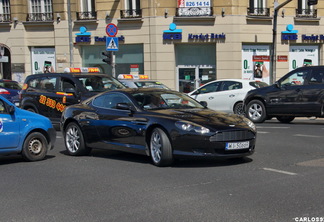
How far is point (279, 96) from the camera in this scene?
14.8 metres

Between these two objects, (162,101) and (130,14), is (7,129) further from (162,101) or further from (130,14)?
(130,14)

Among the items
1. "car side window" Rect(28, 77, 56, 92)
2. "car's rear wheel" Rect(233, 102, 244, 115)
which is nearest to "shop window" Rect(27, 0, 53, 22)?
"car side window" Rect(28, 77, 56, 92)

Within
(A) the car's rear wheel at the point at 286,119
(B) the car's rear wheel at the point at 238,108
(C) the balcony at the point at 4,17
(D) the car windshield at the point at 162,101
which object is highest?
(C) the balcony at the point at 4,17

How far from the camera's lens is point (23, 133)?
29.4 feet

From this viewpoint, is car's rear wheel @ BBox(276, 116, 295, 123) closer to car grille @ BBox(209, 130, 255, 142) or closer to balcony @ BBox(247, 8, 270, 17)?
car grille @ BBox(209, 130, 255, 142)

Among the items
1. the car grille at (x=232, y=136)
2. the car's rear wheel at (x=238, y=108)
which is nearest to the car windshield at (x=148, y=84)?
the car's rear wheel at (x=238, y=108)

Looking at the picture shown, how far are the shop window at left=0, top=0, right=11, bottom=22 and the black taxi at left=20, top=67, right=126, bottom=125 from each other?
663 inches

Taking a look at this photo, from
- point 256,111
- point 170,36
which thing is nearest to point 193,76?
point 170,36

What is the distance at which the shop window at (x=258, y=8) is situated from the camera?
28.2m

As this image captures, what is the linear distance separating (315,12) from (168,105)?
22.8 m

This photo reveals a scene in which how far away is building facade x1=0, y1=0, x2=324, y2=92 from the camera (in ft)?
91.5

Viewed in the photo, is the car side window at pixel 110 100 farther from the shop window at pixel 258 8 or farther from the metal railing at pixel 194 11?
the shop window at pixel 258 8

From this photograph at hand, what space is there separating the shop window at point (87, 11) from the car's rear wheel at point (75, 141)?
20258 millimetres

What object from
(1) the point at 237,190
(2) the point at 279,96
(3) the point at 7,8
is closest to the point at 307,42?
(2) the point at 279,96
